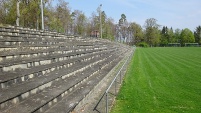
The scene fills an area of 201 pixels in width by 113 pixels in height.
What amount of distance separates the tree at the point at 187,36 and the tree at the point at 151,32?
1927 cm

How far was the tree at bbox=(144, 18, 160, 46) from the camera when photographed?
118562 mm

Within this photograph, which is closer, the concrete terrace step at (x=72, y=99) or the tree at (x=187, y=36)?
the concrete terrace step at (x=72, y=99)

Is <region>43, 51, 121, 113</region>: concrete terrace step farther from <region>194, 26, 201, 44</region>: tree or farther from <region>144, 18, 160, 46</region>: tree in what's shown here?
<region>194, 26, 201, 44</region>: tree

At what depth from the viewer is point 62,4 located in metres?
48.7

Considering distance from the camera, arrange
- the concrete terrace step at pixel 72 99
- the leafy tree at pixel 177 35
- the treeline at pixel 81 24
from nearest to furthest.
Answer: the concrete terrace step at pixel 72 99
the treeline at pixel 81 24
the leafy tree at pixel 177 35

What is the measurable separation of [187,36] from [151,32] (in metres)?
26.0

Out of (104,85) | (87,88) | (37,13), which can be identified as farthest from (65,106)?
(37,13)

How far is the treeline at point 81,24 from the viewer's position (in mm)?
35344

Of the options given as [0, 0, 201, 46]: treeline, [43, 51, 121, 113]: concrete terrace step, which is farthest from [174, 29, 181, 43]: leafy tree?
[43, 51, 121, 113]: concrete terrace step

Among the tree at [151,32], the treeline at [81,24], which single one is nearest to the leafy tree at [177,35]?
the treeline at [81,24]

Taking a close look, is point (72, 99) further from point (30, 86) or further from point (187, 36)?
point (187, 36)

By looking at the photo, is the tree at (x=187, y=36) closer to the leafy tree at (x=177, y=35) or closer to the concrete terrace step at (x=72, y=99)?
the leafy tree at (x=177, y=35)

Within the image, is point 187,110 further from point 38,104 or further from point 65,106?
point 38,104

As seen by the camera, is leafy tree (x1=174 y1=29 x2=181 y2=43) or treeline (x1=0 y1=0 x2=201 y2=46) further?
leafy tree (x1=174 y1=29 x2=181 y2=43)
